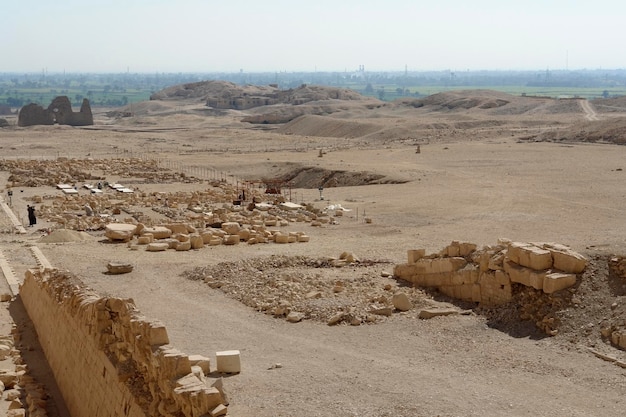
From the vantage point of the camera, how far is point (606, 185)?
33031 millimetres

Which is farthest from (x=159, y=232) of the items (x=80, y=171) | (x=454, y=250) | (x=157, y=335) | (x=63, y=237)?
(x=80, y=171)

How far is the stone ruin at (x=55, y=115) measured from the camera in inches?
3236

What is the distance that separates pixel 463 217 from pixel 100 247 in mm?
11483

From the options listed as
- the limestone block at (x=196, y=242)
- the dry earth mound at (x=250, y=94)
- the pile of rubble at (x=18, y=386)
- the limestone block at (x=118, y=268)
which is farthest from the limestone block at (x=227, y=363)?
the dry earth mound at (x=250, y=94)

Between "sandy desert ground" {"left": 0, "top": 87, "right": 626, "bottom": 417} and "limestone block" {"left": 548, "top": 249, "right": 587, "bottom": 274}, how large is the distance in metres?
0.16

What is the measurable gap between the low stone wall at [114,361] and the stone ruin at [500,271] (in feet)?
19.3

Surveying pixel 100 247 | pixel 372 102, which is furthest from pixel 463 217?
pixel 372 102

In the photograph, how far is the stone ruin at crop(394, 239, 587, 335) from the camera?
13930mm

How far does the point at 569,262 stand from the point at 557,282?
541mm

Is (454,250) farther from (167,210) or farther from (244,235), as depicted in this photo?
(167,210)

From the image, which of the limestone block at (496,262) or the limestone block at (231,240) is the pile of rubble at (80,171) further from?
the limestone block at (496,262)

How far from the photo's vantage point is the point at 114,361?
1059 centimetres

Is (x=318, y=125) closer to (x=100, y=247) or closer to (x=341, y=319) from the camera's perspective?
(x=100, y=247)

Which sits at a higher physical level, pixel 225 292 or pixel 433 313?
pixel 433 313
